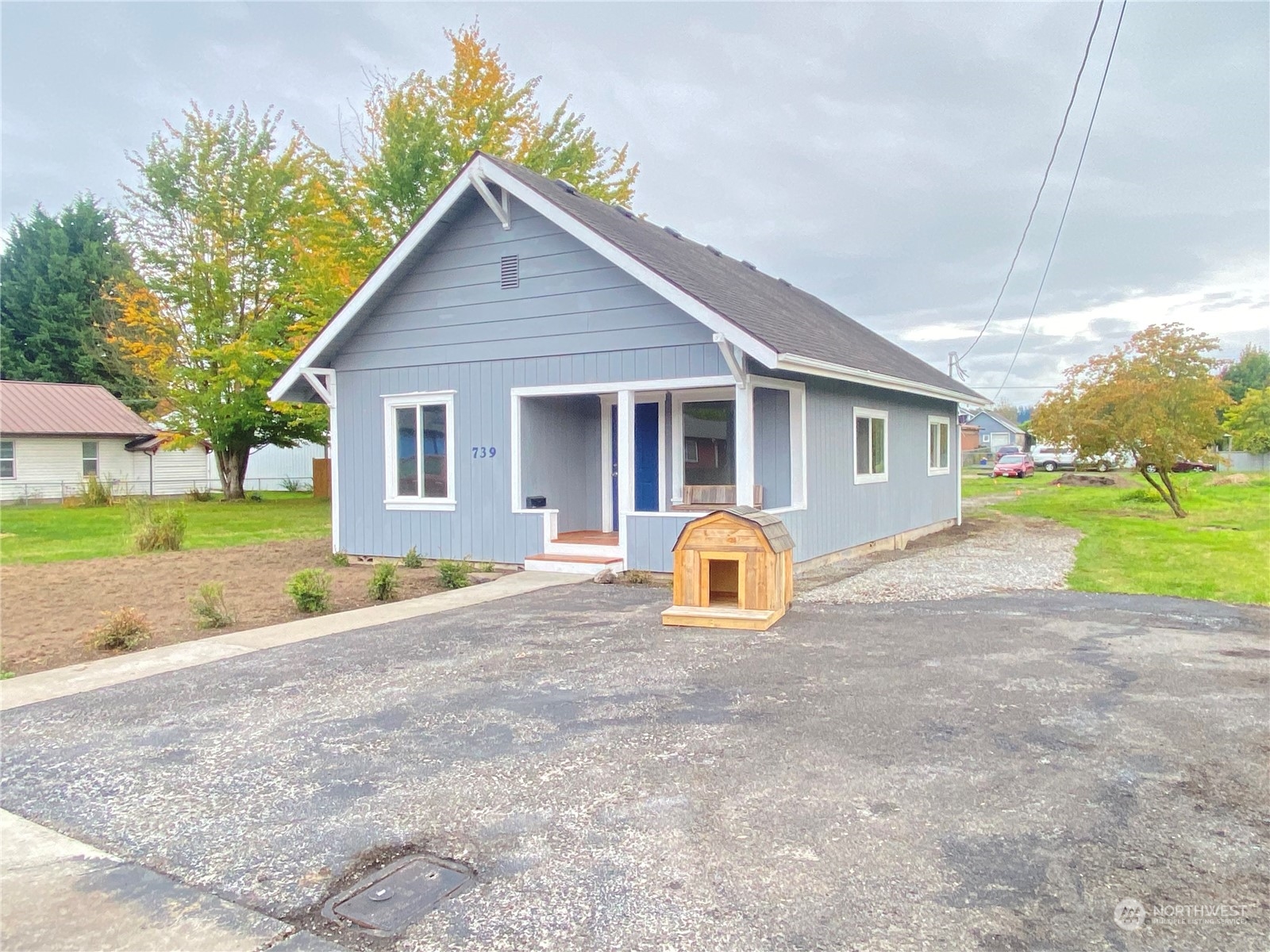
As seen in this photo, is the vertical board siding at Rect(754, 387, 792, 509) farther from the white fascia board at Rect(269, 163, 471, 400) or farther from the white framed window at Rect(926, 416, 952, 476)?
the white framed window at Rect(926, 416, 952, 476)

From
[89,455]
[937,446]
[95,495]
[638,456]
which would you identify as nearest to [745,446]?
[638,456]

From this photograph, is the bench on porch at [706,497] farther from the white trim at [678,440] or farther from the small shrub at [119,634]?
the small shrub at [119,634]

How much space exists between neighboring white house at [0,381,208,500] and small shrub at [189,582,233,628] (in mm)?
21398

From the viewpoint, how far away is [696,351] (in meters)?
10.0

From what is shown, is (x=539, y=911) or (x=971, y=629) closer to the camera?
(x=539, y=911)

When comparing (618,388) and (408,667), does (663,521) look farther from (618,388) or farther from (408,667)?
(408,667)

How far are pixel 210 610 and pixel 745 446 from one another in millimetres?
5972

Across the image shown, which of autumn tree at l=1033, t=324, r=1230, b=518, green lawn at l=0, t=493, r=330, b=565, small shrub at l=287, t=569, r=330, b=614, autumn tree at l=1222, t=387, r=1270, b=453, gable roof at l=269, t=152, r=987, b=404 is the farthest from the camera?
autumn tree at l=1222, t=387, r=1270, b=453

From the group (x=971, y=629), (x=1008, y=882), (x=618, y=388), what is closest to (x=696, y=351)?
(x=618, y=388)

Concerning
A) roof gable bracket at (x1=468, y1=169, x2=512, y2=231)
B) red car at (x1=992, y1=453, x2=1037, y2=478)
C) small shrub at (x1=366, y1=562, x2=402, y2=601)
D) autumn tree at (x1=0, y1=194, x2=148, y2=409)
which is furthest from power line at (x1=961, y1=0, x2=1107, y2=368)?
autumn tree at (x1=0, y1=194, x2=148, y2=409)

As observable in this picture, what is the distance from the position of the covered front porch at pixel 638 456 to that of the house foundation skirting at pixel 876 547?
3.06 ft

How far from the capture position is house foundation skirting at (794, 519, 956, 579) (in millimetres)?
11219

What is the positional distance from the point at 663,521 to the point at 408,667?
15.3 ft

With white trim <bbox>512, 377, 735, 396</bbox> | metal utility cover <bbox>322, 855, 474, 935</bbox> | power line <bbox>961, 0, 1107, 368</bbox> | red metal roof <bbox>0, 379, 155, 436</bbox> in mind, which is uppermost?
power line <bbox>961, 0, 1107, 368</bbox>
